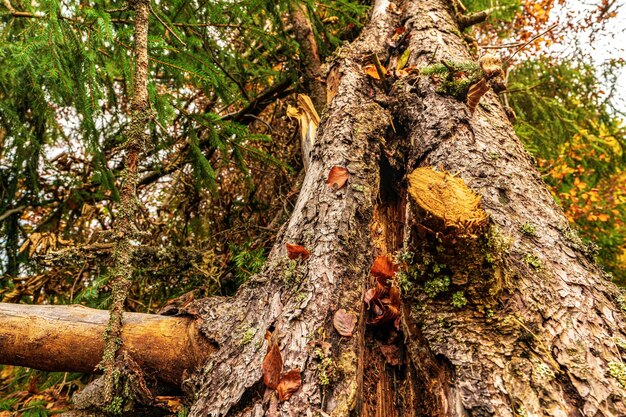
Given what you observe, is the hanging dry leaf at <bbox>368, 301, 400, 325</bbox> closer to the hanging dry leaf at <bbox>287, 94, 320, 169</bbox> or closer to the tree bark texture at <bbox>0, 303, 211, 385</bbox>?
the tree bark texture at <bbox>0, 303, 211, 385</bbox>

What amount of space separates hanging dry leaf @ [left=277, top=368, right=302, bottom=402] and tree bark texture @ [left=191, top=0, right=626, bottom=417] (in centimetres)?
2

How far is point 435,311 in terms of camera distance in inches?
52.3

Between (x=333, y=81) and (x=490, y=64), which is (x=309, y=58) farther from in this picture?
(x=490, y=64)

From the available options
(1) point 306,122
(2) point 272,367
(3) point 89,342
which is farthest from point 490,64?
(3) point 89,342

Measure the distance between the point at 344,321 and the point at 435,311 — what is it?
34 centimetres

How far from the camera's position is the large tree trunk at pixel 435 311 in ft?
3.67

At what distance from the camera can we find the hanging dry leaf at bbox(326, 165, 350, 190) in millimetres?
1922

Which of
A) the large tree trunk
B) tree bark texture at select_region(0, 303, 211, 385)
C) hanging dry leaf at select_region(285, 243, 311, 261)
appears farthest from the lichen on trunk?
hanging dry leaf at select_region(285, 243, 311, 261)

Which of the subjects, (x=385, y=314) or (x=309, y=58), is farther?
(x=309, y=58)

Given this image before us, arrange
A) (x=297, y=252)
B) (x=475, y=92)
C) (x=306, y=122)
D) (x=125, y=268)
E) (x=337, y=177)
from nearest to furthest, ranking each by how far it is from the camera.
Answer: (x=125, y=268), (x=297, y=252), (x=337, y=177), (x=475, y=92), (x=306, y=122)

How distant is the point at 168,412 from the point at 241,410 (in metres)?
0.66

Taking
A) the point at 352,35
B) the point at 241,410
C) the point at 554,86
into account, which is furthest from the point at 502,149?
the point at 554,86

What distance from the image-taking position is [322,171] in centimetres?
A: 205

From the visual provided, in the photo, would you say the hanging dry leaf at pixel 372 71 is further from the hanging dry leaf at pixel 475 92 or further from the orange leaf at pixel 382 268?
the orange leaf at pixel 382 268
